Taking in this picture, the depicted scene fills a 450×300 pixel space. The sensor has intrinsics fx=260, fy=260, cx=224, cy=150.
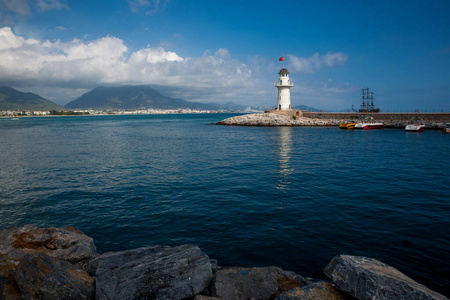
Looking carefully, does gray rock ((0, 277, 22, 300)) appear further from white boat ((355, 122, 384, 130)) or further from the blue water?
white boat ((355, 122, 384, 130))

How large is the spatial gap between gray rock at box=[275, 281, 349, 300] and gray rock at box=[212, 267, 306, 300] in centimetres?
58

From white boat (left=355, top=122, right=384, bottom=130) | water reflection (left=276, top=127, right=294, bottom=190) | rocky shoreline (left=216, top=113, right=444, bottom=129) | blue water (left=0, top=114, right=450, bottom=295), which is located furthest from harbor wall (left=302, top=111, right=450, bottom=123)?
water reflection (left=276, top=127, right=294, bottom=190)

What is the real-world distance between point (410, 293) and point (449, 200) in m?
14.5

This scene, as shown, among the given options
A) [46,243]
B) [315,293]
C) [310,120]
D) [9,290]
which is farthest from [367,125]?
[9,290]

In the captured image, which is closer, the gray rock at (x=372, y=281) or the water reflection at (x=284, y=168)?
the gray rock at (x=372, y=281)

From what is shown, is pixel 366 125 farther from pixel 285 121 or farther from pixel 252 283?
pixel 252 283

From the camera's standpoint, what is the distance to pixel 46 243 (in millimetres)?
9492

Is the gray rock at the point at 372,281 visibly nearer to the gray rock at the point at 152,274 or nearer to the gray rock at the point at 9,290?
the gray rock at the point at 152,274

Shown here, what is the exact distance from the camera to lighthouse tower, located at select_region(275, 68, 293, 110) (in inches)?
3602

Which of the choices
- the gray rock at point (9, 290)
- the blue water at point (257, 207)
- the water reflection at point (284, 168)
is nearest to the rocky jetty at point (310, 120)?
the water reflection at point (284, 168)

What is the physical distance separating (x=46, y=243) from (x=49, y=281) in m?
3.63

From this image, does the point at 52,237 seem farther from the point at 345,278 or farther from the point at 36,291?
the point at 345,278

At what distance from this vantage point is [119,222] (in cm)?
1383

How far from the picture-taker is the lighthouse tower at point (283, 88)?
300 ft
